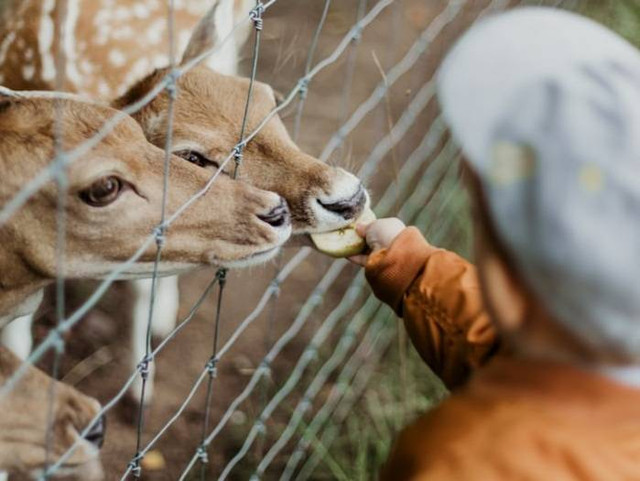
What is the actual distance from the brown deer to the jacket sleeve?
364 millimetres

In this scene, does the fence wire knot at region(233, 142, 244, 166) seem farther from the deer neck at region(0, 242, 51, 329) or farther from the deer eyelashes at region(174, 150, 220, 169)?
the deer neck at region(0, 242, 51, 329)

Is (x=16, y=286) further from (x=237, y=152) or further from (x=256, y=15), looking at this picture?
(x=256, y=15)

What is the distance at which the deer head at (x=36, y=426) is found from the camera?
6.93 ft

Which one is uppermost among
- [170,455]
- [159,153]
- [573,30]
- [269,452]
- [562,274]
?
[573,30]

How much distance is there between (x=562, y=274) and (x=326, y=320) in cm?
211

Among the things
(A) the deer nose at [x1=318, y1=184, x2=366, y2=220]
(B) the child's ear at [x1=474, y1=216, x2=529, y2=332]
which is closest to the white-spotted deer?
(A) the deer nose at [x1=318, y1=184, x2=366, y2=220]

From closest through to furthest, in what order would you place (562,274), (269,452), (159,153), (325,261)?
1. (562,274)
2. (159,153)
3. (269,452)
4. (325,261)

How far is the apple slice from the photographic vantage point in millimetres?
1935

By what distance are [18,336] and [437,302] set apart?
1529 mm

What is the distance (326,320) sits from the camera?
3.10 metres

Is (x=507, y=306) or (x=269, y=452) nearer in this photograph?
(x=507, y=306)

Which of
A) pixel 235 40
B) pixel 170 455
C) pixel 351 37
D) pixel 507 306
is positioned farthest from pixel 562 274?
pixel 235 40

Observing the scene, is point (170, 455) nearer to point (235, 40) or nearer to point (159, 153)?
point (159, 153)

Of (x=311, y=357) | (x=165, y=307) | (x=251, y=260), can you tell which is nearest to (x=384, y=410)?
(x=311, y=357)
